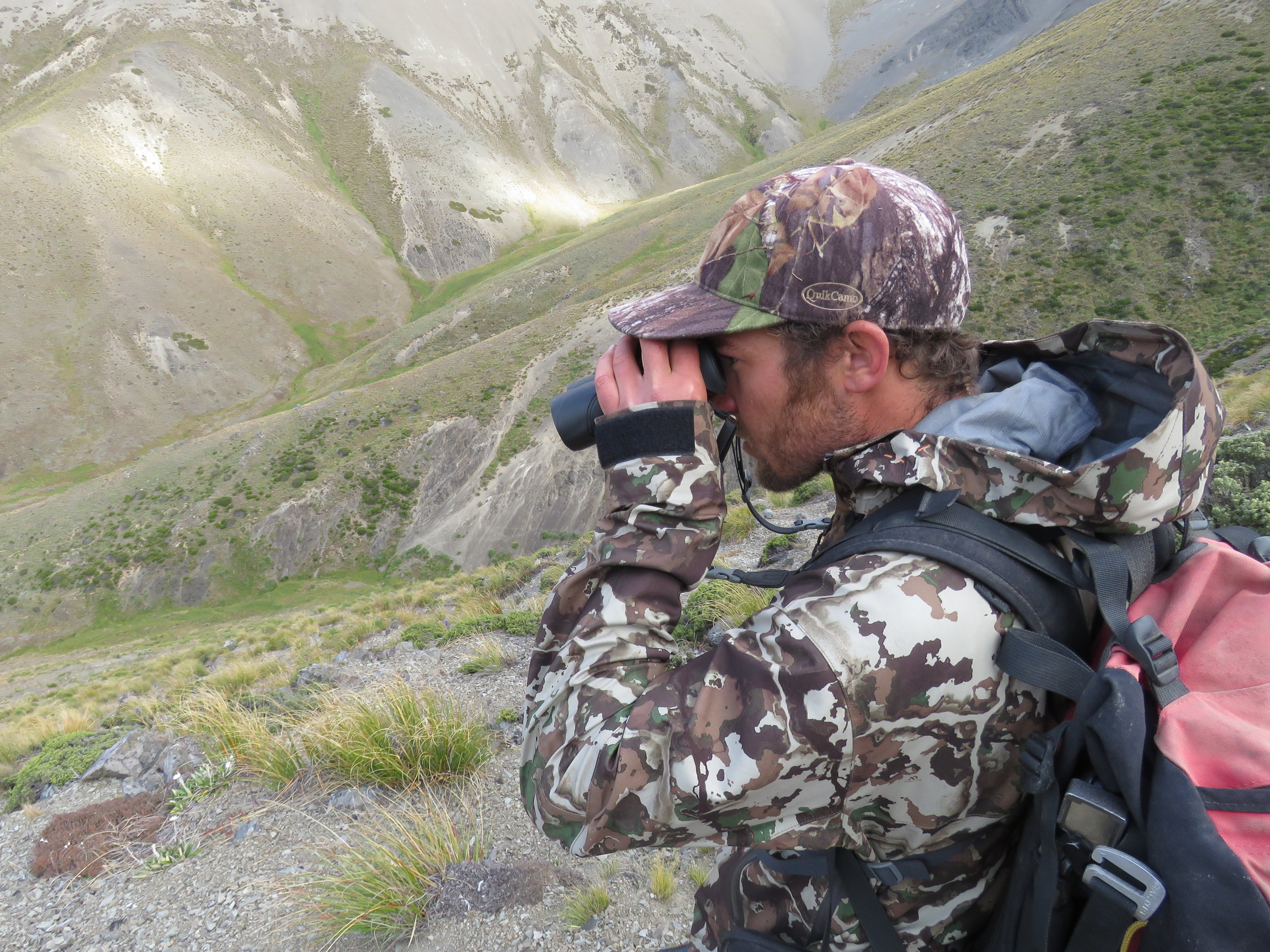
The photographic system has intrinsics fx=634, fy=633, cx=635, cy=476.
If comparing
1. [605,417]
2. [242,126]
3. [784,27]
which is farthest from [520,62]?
[605,417]

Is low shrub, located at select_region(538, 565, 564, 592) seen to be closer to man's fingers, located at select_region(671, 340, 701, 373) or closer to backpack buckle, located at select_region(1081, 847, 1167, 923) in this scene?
man's fingers, located at select_region(671, 340, 701, 373)

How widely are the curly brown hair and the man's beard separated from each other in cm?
4

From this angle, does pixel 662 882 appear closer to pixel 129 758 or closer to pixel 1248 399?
pixel 129 758

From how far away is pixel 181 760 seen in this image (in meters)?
6.05

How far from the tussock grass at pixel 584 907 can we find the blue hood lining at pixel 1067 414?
10.8ft

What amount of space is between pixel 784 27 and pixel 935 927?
19014 centimetres

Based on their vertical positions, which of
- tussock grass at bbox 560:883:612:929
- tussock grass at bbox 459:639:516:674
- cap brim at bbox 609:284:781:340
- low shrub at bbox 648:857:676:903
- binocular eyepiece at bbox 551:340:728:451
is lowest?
tussock grass at bbox 459:639:516:674

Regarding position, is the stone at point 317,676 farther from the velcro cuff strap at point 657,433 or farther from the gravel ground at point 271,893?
the velcro cuff strap at point 657,433

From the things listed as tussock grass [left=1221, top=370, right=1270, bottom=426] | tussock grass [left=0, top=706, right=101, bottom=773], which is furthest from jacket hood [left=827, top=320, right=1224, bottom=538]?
tussock grass [left=0, top=706, right=101, bottom=773]

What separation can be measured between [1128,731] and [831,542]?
894 mm

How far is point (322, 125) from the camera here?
296ft

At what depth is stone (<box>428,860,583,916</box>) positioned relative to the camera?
143 inches

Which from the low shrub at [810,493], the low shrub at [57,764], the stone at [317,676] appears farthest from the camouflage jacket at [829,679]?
the low shrub at [810,493]

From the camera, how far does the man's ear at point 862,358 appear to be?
1.58 metres
